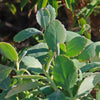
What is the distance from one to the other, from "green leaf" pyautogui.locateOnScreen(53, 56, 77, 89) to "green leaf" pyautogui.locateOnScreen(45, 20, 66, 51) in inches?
3.4

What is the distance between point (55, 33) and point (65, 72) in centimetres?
11

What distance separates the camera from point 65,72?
0.47 metres

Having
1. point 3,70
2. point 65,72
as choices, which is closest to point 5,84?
point 3,70

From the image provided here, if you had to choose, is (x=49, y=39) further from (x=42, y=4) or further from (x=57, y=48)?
(x=42, y=4)

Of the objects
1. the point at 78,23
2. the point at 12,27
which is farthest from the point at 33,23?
the point at 12,27

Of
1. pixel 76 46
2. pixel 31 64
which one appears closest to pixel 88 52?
pixel 76 46

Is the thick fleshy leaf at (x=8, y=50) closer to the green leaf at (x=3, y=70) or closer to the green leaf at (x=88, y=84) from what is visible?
the green leaf at (x=3, y=70)

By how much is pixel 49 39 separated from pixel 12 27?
6.41 feet

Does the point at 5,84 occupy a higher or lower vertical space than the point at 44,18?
lower

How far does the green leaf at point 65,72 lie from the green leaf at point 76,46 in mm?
84

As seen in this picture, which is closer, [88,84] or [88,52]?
[88,84]

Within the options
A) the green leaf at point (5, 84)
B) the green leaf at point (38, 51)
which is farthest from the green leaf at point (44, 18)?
the green leaf at point (5, 84)

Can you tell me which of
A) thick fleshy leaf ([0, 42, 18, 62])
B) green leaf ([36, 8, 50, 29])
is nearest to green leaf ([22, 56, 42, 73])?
thick fleshy leaf ([0, 42, 18, 62])

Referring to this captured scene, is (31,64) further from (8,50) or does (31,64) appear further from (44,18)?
(44,18)
